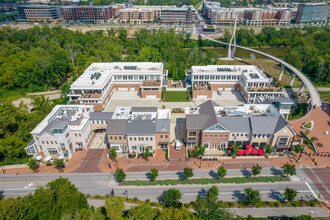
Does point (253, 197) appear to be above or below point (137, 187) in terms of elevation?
above

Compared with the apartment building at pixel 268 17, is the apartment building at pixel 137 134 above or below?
below

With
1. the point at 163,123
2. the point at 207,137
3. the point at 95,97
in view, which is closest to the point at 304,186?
the point at 207,137

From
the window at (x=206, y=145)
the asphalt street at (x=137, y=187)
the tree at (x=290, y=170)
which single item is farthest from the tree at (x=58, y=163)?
the tree at (x=290, y=170)

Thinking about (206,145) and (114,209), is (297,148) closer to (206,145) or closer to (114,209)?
(206,145)

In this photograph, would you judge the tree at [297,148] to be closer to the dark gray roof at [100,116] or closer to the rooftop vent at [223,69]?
the rooftop vent at [223,69]

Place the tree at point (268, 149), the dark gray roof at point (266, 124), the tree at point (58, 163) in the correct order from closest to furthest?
the tree at point (58, 163)
the tree at point (268, 149)
the dark gray roof at point (266, 124)

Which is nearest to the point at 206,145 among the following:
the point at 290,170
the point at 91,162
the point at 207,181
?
the point at 207,181
